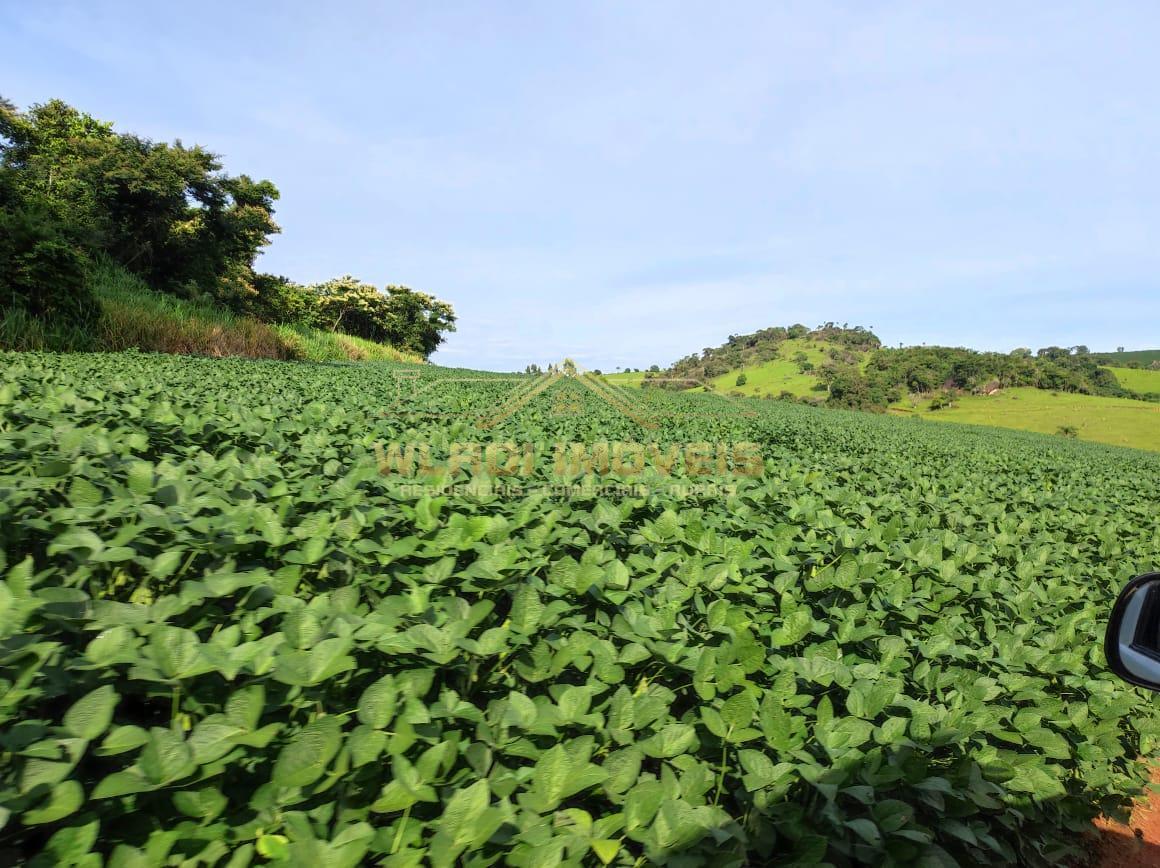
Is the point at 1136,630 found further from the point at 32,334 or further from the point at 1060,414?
the point at 1060,414

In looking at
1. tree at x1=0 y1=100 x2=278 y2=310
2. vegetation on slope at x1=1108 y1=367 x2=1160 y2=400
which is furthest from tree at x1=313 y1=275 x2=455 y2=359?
vegetation on slope at x1=1108 y1=367 x2=1160 y2=400

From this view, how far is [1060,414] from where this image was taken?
6353 cm

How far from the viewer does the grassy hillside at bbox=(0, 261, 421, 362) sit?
11.8 meters

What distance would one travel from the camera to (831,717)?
5.16 feet

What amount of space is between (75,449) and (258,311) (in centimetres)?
3115

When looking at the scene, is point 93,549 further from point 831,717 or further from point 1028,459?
point 1028,459

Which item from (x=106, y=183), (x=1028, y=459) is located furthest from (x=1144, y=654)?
(x=106, y=183)

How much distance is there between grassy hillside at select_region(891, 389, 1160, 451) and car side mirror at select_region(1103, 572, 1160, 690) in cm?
5673

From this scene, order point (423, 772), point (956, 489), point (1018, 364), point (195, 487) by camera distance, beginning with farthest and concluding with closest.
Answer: point (1018, 364)
point (956, 489)
point (195, 487)
point (423, 772)

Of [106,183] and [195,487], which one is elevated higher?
[106,183]

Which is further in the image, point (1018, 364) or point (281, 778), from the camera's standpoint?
point (1018, 364)

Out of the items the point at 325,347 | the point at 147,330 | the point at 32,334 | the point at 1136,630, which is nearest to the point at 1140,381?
the point at 325,347

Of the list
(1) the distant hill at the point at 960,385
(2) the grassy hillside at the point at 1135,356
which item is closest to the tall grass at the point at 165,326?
(1) the distant hill at the point at 960,385

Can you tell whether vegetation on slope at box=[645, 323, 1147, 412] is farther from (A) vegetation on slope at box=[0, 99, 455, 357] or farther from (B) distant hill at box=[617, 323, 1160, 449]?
(A) vegetation on slope at box=[0, 99, 455, 357]
